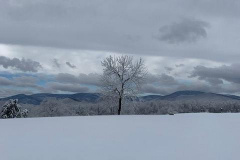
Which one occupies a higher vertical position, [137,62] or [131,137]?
[137,62]

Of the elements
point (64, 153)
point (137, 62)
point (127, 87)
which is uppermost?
point (137, 62)

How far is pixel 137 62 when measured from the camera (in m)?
35.2

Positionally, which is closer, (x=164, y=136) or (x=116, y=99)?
(x=164, y=136)

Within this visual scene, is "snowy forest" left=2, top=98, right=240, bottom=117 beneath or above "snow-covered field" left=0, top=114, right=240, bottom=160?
beneath

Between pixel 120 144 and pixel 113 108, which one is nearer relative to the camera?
pixel 120 144

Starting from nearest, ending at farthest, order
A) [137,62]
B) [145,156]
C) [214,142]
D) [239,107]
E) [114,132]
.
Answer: [145,156] → [214,142] → [114,132] → [137,62] → [239,107]

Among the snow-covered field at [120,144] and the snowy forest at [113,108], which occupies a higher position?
the snow-covered field at [120,144]

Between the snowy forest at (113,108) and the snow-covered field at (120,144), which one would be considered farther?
the snowy forest at (113,108)

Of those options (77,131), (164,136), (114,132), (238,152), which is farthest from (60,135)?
(238,152)

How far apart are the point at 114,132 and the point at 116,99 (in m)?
25.7

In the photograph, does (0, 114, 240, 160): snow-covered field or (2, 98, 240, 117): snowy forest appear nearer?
(0, 114, 240, 160): snow-covered field

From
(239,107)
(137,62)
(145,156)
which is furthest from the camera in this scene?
(239,107)

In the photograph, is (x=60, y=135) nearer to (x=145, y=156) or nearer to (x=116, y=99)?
(x=145, y=156)

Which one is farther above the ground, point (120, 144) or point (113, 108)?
point (120, 144)
